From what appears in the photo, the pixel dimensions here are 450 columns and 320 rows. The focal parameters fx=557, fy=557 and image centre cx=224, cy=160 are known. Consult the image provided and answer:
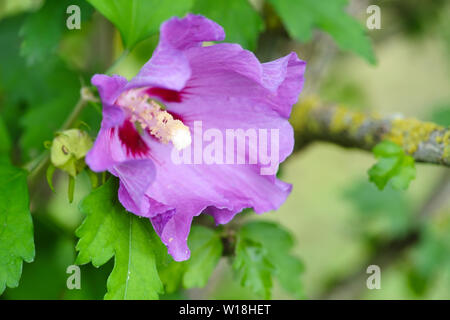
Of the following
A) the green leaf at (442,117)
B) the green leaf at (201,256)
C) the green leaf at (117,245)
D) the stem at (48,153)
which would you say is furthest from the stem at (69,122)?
the green leaf at (442,117)

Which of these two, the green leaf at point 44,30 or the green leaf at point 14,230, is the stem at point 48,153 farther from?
the green leaf at point 44,30

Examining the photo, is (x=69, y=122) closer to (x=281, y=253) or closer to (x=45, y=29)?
(x=45, y=29)

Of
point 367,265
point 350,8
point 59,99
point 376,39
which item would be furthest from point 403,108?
point 59,99

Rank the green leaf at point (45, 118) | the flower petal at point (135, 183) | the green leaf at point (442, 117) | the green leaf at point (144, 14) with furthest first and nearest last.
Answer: the green leaf at point (45, 118) < the green leaf at point (442, 117) < the green leaf at point (144, 14) < the flower petal at point (135, 183)

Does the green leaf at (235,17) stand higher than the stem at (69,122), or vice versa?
the green leaf at (235,17)

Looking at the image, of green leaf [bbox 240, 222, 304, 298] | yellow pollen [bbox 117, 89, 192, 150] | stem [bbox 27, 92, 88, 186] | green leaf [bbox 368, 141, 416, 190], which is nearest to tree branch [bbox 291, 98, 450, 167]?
green leaf [bbox 368, 141, 416, 190]
